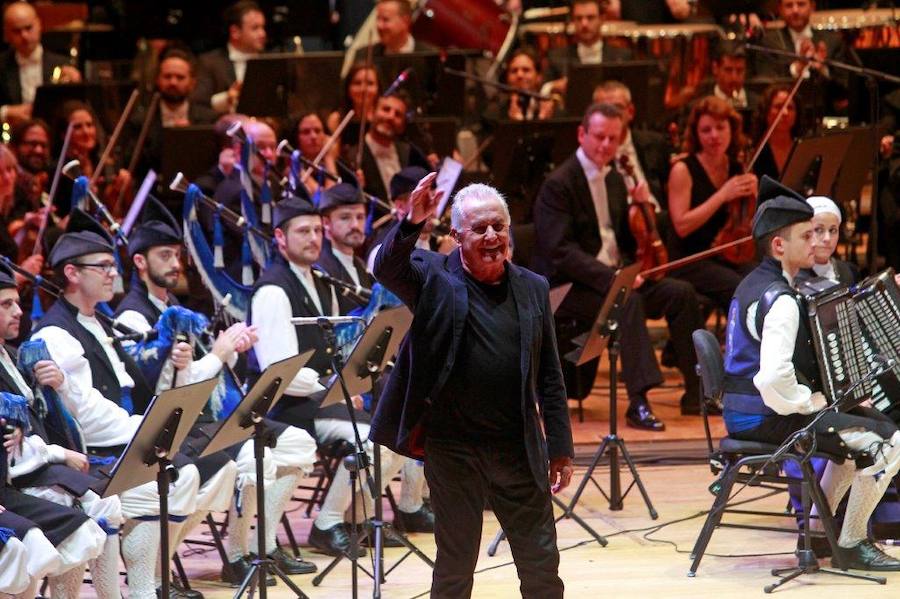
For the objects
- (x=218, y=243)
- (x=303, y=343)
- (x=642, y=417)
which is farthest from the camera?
(x=642, y=417)

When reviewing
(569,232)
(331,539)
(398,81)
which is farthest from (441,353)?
(398,81)

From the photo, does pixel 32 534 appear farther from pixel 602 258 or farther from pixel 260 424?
pixel 602 258

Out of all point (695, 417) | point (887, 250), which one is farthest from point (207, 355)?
point (887, 250)

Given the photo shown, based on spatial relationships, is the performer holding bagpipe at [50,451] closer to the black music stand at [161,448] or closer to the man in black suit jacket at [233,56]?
the black music stand at [161,448]

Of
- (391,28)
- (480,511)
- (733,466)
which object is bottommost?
(733,466)

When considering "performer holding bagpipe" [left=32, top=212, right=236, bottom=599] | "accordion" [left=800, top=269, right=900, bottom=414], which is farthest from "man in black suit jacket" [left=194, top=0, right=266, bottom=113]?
"accordion" [left=800, top=269, right=900, bottom=414]

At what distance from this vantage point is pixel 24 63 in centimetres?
1032

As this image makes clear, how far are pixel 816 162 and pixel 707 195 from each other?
2.38 ft

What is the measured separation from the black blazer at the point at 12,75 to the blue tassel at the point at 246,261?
3577 millimetres

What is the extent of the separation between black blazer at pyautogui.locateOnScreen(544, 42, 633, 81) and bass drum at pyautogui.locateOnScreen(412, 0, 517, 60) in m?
0.51

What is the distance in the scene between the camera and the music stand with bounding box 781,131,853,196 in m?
8.55

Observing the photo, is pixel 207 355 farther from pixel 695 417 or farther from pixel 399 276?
pixel 695 417

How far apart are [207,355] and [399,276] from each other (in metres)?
1.75

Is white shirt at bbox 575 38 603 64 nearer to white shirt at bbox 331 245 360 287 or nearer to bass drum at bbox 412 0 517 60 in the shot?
bass drum at bbox 412 0 517 60
